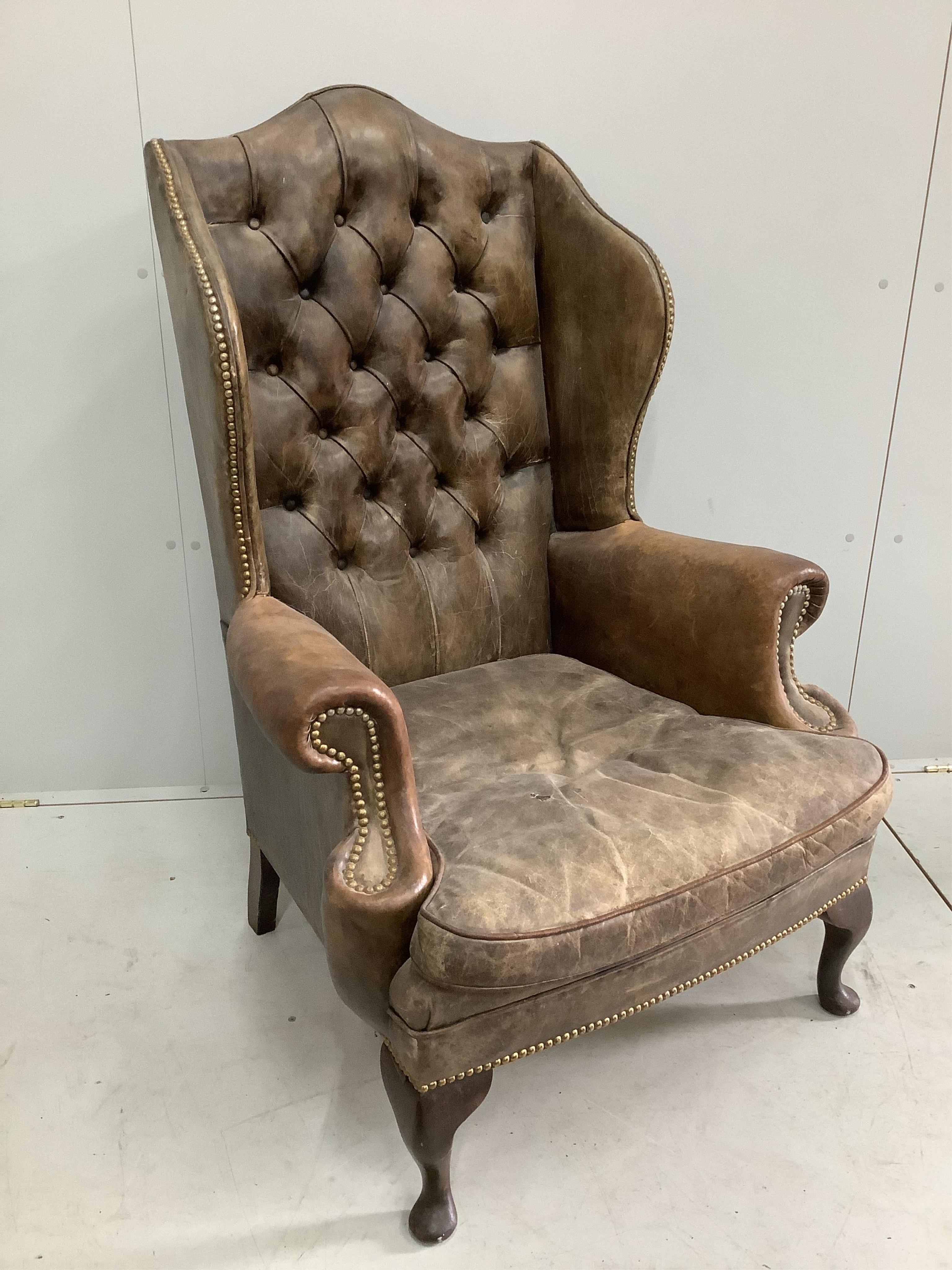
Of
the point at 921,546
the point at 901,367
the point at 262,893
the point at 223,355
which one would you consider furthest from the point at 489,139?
the point at 262,893

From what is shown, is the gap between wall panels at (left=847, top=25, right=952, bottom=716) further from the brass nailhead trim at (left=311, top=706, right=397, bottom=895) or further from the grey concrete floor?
the brass nailhead trim at (left=311, top=706, right=397, bottom=895)

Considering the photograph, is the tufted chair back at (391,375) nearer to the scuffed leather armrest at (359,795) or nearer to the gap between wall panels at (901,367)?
the scuffed leather armrest at (359,795)

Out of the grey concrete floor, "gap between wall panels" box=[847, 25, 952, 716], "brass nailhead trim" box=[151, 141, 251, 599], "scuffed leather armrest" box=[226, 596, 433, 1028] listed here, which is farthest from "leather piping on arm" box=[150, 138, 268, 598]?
"gap between wall panels" box=[847, 25, 952, 716]

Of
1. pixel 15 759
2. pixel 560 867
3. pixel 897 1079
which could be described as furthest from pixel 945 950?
pixel 15 759

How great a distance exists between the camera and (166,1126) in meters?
1.17

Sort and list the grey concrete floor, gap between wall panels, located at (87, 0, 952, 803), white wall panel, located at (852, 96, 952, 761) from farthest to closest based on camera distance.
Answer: white wall panel, located at (852, 96, 952, 761)
gap between wall panels, located at (87, 0, 952, 803)
the grey concrete floor

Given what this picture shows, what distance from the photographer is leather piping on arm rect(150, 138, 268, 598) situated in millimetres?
1073

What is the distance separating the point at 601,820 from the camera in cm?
99

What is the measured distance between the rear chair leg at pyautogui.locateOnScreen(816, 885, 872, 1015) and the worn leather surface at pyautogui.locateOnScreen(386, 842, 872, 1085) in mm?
195

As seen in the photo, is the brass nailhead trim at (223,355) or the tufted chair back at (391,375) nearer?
the brass nailhead trim at (223,355)

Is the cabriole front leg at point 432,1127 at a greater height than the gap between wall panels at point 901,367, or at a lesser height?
lesser

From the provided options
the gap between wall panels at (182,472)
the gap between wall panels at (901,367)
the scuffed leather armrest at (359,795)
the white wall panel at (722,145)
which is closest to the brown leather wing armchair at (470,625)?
the scuffed leather armrest at (359,795)

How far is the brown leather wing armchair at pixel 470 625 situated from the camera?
916mm

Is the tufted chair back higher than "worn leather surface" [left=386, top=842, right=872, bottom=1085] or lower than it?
higher
